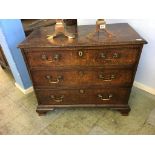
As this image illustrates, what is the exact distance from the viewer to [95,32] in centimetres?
138

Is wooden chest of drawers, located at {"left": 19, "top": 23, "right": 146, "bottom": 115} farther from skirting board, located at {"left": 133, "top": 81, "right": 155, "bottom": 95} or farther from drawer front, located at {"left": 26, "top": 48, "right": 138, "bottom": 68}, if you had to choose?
skirting board, located at {"left": 133, "top": 81, "right": 155, "bottom": 95}

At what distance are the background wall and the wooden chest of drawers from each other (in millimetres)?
234

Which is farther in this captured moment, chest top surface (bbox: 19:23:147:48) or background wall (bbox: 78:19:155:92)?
background wall (bbox: 78:19:155:92)

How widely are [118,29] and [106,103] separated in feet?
2.45

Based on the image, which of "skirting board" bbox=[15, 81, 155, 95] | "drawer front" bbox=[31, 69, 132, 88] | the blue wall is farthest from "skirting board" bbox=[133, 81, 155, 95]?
the blue wall

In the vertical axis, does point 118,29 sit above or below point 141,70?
above

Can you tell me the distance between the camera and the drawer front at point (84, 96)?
61.2 inches

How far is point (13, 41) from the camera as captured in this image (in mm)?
1674

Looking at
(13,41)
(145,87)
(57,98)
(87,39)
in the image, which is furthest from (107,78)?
(13,41)

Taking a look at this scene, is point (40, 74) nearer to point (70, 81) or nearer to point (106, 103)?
point (70, 81)

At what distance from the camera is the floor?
62.2 inches
